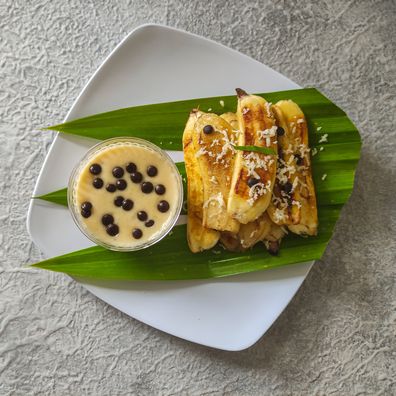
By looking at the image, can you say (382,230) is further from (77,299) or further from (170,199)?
(77,299)

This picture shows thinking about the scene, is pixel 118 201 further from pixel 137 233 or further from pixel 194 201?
pixel 194 201

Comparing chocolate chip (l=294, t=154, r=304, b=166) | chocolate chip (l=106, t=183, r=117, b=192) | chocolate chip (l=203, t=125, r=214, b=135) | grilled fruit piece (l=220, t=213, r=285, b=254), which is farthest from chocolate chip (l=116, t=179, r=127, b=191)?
chocolate chip (l=294, t=154, r=304, b=166)

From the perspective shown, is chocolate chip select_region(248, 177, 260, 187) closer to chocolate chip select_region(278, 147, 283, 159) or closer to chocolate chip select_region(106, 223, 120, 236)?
chocolate chip select_region(278, 147, 283, 159)

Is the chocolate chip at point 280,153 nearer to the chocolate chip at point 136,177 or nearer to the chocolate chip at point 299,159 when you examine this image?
the chocolate chip at point 299,159

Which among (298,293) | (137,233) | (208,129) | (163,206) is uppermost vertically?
(208,129)

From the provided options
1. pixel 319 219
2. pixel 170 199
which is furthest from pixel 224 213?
pixel 319 219

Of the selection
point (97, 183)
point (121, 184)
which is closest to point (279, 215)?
point (121, 184)
